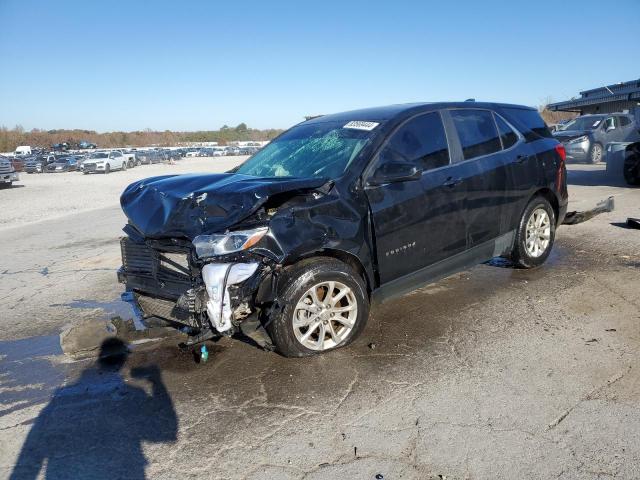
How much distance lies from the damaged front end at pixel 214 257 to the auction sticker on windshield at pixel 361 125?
2.80 ft

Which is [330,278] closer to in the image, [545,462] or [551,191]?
[545,462]

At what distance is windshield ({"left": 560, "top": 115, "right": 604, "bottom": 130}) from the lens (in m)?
18.9

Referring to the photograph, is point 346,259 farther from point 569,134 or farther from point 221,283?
point 569,134

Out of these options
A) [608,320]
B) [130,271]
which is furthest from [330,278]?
[608,320]

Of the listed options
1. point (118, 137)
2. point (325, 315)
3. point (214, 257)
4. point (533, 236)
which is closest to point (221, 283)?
point (214, 257)

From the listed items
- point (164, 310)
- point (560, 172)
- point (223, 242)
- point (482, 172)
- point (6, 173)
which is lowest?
point (164, 310)

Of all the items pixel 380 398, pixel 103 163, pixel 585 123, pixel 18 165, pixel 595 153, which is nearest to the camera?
pixel 380 398

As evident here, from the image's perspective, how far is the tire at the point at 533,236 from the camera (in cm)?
555

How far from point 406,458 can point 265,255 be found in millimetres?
1571

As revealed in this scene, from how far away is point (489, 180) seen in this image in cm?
500

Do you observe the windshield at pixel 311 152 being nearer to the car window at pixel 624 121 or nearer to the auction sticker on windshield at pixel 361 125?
the auction sticker on windshield at pixel 361 125

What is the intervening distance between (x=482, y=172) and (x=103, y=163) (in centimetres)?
3651

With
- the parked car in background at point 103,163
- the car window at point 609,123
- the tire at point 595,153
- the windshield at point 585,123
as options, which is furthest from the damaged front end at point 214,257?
the parked car in background at point 103,163

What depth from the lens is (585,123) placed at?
760 inches
